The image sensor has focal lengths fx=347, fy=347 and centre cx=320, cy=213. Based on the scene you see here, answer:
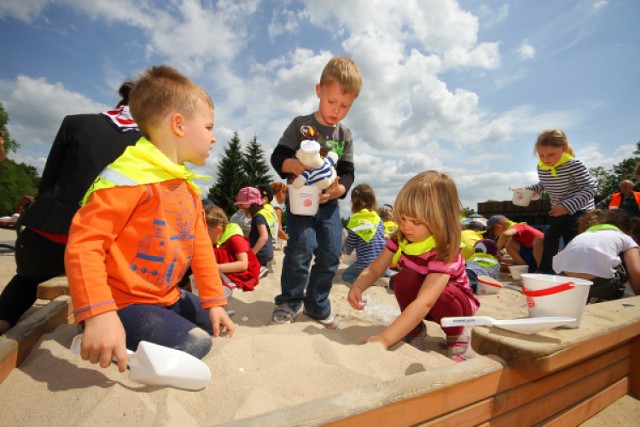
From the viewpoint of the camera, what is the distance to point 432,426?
887 mm

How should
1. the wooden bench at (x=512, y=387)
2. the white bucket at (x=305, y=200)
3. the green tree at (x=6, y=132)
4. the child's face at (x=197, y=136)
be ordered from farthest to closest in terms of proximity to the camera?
1. the green tree at (x=6, y=132)
2. the white bucket at (x=305, y=200)
3. the child's face at (x=197, y=136)
4. the wooden bench at (x=512, y=387)

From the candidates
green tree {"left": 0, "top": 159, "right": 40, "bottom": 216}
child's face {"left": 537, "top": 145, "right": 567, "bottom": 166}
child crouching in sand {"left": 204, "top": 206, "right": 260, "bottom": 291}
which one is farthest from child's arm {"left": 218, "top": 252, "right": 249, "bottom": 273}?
green tree {"left": 0, "top": 159, "right": 40, "bottom": 216}

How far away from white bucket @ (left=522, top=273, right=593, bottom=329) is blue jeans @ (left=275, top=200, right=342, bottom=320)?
114 cm

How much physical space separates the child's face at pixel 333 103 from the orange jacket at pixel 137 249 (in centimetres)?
110

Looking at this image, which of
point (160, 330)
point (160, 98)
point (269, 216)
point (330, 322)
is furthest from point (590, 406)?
point (269, 216)

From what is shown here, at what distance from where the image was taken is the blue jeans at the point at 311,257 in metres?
2.22

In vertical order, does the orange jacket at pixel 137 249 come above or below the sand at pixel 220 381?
above

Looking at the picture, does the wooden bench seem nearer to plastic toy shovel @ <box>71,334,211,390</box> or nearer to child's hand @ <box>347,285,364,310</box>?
plastic toy shovel @ <box>71,334,211,390</box>

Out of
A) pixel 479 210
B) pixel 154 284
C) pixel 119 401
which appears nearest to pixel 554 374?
pixel 119 401

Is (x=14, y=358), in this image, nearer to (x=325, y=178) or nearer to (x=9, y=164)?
(x=325, y=178)

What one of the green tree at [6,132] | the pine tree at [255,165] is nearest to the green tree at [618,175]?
the pine tree at [255,165]

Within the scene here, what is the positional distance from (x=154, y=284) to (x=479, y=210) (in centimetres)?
1125

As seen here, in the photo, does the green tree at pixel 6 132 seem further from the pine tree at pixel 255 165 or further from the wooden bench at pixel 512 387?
the wooden bench at pixel 512 387

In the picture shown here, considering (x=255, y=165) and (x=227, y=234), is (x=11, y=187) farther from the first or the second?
(x=227, y=234)
